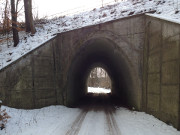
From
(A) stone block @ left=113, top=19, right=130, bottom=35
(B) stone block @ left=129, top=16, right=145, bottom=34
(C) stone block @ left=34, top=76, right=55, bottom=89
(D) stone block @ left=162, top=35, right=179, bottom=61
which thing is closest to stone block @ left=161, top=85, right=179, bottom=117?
(D) stone block @ left=162, top=35, right=179, bottom=61

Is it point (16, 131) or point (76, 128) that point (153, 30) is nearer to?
point (76, 128)

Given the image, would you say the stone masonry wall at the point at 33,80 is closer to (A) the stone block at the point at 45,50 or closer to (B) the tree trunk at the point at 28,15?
(A) the stone block at the point at 45,50

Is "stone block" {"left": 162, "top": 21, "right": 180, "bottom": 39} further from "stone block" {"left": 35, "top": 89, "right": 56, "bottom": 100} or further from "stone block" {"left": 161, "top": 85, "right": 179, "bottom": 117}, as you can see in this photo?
"stone block" {"left": 35, "top": 89, "right": 56, "bottom": 100}

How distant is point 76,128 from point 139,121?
11.7ft

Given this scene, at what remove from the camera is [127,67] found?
9.80m

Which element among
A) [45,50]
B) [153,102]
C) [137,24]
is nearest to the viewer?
[153,102]

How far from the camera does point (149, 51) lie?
802 centimetres

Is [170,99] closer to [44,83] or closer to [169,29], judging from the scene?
[169,29]

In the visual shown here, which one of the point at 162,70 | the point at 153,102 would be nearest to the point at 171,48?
the point at 162,70

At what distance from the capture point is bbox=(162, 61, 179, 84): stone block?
219 inches

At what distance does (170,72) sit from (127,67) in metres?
3.93

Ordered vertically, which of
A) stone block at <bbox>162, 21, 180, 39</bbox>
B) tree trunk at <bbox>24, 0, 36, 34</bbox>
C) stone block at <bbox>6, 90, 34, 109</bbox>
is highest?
tree trunk at <bbox>24, 0, 36, 34</bbox>

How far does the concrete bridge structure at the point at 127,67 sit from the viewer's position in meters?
6.09

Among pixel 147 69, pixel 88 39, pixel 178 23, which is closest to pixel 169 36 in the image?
pixel 178 23
